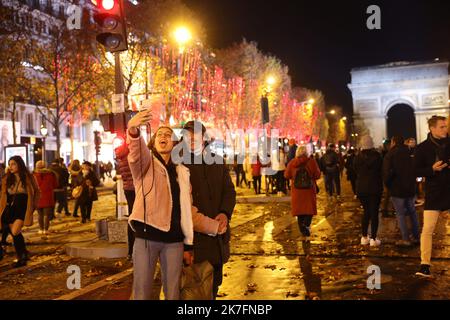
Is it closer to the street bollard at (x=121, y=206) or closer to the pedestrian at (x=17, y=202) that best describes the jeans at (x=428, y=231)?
the street bollard at (x=121, y=206)

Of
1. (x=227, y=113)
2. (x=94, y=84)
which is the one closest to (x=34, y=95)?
(x=94, y=84)

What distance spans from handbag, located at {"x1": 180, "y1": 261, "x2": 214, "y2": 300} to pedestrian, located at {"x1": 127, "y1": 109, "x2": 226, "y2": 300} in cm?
5

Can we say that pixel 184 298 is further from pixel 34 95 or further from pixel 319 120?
pixel 319 120

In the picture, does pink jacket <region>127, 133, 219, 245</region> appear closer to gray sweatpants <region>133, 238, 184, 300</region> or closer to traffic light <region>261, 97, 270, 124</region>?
gray sweatpants <region>133, 238, 184, 300</region>

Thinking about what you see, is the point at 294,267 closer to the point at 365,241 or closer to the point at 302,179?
the point at 365,241

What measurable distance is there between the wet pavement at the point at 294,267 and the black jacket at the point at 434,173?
984mm

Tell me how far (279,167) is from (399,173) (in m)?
11.5

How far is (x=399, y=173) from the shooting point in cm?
939

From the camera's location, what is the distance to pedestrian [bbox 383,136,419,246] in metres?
9.34

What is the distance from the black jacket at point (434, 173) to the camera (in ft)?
22.6

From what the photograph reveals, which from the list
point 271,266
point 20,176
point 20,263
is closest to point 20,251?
point 20,263

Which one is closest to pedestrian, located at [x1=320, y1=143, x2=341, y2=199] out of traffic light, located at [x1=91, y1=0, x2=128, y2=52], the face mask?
traffic light, located at [x1=91, y1=0, x2=128, y2=52]

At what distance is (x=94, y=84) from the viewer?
3491 cm

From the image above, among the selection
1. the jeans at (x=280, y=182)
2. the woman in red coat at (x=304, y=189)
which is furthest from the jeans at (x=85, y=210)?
the jeans at (x=280, y=182)
